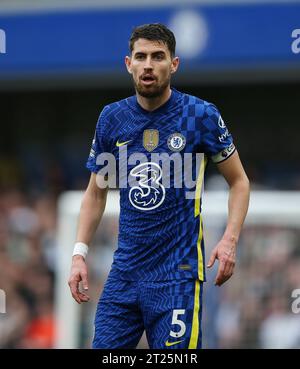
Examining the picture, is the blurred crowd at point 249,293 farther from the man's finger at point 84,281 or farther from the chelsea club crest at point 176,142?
the chelsea club crest at point 176,142

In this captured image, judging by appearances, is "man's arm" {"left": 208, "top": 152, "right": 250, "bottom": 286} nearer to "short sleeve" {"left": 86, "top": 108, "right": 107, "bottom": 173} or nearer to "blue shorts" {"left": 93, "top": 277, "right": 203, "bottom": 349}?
"blue shorts" {"left": 93, "top": 277, "right": 203, "bottom": 349}

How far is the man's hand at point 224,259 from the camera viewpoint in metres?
5.44

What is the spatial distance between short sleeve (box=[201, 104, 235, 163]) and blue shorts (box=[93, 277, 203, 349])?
0.68 meters

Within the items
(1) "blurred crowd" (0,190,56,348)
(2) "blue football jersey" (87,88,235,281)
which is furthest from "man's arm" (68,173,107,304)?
(1) "blurred crowd" (0,190,56,348)

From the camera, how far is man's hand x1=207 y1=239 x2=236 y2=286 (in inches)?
214

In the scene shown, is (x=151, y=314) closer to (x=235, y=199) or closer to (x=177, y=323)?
(x=177, y=323)

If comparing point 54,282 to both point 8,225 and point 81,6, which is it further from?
point 81,6

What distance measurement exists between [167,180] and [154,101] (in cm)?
42

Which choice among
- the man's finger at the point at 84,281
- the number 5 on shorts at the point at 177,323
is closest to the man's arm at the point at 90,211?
the man's finger at the point at 84,281

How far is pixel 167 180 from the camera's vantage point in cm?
563

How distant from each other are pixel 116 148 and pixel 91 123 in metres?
10.0

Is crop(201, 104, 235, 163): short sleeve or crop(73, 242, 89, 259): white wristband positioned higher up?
crop(201, 104, 235, 163): short sleeve

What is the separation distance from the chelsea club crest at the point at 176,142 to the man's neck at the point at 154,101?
19 centimetres

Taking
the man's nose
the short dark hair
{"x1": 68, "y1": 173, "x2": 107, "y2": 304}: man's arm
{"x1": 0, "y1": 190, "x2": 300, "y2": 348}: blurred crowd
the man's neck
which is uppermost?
the short dark hair
